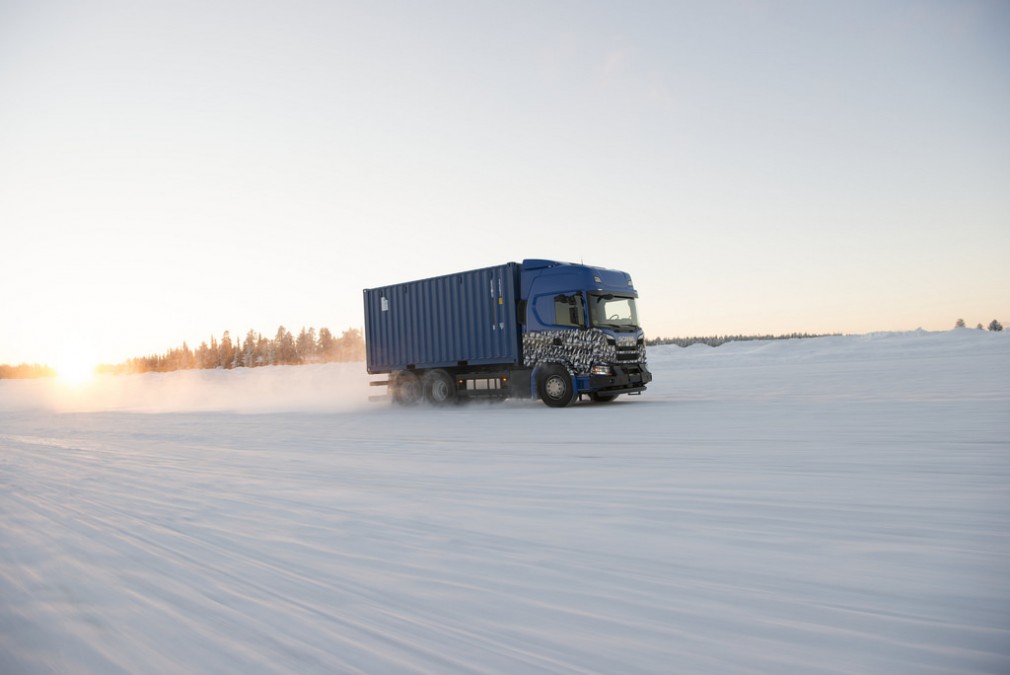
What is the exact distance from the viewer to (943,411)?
9.53 meters

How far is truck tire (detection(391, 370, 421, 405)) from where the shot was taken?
1855 cm

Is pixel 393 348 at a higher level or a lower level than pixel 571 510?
higher

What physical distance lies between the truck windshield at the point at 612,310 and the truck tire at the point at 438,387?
15.5ft

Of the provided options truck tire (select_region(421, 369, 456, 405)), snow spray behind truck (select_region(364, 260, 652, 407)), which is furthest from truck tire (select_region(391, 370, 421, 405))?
truck tire (select_region(421, 369, 456, 405))

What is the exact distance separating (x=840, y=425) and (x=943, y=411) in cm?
221

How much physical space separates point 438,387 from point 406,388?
4.16ft

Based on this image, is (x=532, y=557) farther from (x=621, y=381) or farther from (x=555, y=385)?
(x=555, y=385)

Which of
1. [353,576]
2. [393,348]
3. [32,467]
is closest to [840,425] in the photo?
[353,576]

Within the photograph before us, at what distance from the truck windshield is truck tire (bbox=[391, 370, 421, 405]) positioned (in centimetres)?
599

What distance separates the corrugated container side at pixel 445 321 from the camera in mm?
16594

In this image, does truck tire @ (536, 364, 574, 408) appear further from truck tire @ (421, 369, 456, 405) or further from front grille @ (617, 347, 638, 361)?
truck tire @ (421, 369, 456, 405)

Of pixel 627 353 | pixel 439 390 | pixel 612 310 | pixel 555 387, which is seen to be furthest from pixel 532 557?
pixel 439 390

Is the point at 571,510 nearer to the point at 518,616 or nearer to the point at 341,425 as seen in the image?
the point at 518,616

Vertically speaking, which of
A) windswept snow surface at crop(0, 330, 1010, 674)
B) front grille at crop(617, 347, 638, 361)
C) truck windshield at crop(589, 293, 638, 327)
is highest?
truck windshield at crop(589, 293, 638, 327)
